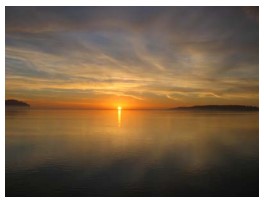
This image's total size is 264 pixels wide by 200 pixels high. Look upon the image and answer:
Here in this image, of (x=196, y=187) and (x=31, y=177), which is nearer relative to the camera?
(x=196, y=187)

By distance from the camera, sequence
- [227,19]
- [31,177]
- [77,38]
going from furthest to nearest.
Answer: [77,38], [227,19], [31,177]

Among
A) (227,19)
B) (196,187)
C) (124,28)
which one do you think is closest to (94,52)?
(124,28)

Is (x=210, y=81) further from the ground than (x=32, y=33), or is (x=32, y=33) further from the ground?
(x=32, y=33)

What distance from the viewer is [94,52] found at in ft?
26.0

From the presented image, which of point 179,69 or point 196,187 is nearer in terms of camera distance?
point 196,187

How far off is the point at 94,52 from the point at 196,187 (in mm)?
4447

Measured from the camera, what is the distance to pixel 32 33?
279 inches

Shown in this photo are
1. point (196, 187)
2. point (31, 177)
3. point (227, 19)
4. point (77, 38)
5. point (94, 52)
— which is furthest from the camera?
point (94, 52)

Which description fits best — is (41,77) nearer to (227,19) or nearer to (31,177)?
(31,177)

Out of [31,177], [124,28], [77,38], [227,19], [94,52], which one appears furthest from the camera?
[94,52]
